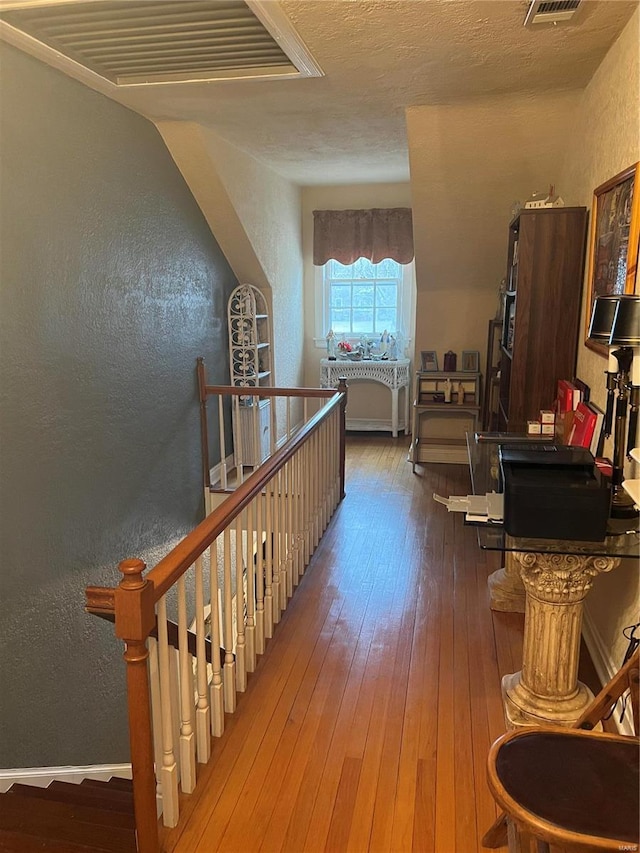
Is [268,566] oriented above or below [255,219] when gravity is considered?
below

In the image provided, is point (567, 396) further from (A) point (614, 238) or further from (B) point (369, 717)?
(B) point (369, 717)

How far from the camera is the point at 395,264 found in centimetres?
642

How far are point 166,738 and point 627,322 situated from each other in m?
1.80

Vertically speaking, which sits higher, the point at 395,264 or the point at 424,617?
the point at 395,264

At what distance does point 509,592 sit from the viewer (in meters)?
2.92

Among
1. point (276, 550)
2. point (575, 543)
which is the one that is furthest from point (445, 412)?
point (575, 543)

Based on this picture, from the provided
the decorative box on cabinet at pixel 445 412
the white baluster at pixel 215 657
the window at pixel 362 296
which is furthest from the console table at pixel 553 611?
the window at pixel 362 296

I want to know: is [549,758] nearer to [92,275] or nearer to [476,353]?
[92,275]

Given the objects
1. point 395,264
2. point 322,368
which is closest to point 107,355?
point 322,368

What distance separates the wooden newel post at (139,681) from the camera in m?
1.43

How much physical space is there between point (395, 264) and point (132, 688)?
5.60 meters

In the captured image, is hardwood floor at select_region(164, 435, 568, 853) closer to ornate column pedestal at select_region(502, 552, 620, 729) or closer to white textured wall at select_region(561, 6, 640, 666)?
ornate column pedestal at select_region(502, 552, 620, 729)

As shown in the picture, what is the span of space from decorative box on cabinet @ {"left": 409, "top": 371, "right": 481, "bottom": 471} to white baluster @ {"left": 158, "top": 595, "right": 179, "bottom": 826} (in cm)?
395

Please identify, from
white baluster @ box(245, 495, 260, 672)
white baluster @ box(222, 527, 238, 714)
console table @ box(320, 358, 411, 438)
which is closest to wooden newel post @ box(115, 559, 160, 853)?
white baluster @ box(222, 527, 238, 714)
